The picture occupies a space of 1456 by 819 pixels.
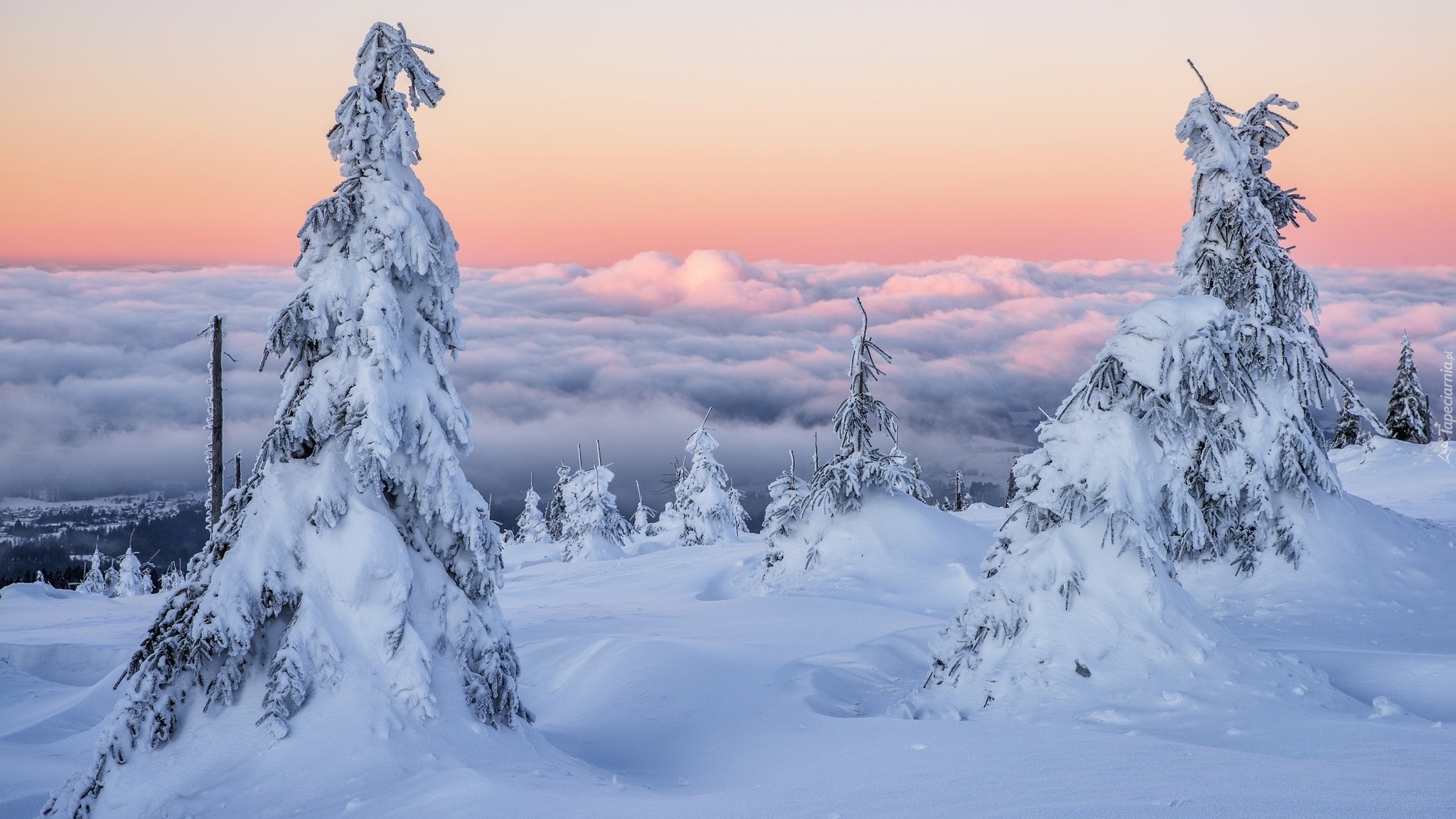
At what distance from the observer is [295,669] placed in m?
8.94

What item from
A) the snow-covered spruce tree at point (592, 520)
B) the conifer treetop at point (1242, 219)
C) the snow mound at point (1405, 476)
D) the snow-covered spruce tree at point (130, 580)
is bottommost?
the snow-covered spruce tree at point (130, 580)

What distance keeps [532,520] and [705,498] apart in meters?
33.4

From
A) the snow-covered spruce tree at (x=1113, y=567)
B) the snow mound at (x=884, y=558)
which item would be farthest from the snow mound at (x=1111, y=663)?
the snow mound at (x=884, y=558)

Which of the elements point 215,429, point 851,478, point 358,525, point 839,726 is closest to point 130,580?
point 215,429

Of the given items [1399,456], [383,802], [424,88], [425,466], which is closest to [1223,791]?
[383,802]

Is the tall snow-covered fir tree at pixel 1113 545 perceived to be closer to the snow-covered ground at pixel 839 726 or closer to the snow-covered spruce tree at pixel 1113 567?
the snow-covered spruce tree at pixel 1113 567

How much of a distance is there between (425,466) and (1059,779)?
22.4 ft

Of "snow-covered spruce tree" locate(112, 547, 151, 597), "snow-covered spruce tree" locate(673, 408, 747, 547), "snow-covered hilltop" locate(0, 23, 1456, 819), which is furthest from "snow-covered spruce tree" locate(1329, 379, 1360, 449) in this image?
"snow-covered spruce tree" locate(112, 547, 151, 597)

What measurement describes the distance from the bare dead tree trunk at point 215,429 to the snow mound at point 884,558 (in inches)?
529

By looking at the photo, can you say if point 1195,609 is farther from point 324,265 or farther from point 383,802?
point 324,265

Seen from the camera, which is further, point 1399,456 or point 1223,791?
point 1399,456

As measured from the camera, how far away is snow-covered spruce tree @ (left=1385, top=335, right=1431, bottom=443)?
54.9m

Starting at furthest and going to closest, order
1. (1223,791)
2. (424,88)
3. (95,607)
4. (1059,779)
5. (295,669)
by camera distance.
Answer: (95,607) < (424,88) < (295,669) < (1059,779) < (1223,791)

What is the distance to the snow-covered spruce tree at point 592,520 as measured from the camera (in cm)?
4838
